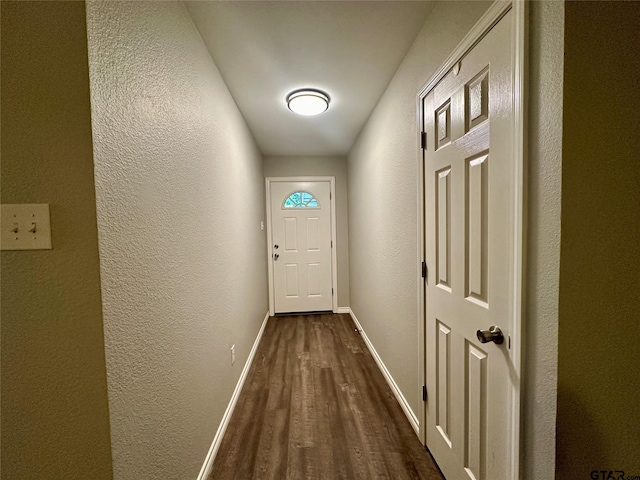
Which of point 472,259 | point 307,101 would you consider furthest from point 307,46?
point 472,259

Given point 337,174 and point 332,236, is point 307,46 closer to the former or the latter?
point 337,174

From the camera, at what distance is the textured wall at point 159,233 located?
Answer: 69 cm

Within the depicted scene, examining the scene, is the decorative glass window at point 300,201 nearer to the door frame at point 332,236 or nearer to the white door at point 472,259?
the door frame at point 332,236

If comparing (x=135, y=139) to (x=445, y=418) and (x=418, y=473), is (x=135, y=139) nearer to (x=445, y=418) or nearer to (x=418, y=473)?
(x=445, y=418)

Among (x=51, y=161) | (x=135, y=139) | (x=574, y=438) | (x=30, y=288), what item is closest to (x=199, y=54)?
(x=135, y=139)

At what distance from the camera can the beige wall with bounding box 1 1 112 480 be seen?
62cm

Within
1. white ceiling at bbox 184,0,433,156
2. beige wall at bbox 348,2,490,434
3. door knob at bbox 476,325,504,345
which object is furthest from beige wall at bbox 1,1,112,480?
beige wall at bbox 348,2,490,434

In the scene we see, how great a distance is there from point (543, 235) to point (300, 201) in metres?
3.17

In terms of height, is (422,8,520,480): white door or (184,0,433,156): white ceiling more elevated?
(184,0,433,156): white ceiling

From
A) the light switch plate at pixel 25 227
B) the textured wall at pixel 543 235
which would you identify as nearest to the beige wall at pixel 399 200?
the textured wall at pixel 543 235

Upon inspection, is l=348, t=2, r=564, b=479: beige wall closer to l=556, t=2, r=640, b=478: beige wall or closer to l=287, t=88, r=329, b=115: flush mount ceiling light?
l=556, t=2, r=640, b=478: beige wall

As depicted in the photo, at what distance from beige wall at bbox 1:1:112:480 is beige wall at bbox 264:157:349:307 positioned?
3.02 metres

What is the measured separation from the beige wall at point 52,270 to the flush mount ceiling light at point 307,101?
1495 mm

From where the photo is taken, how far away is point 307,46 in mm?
1466
